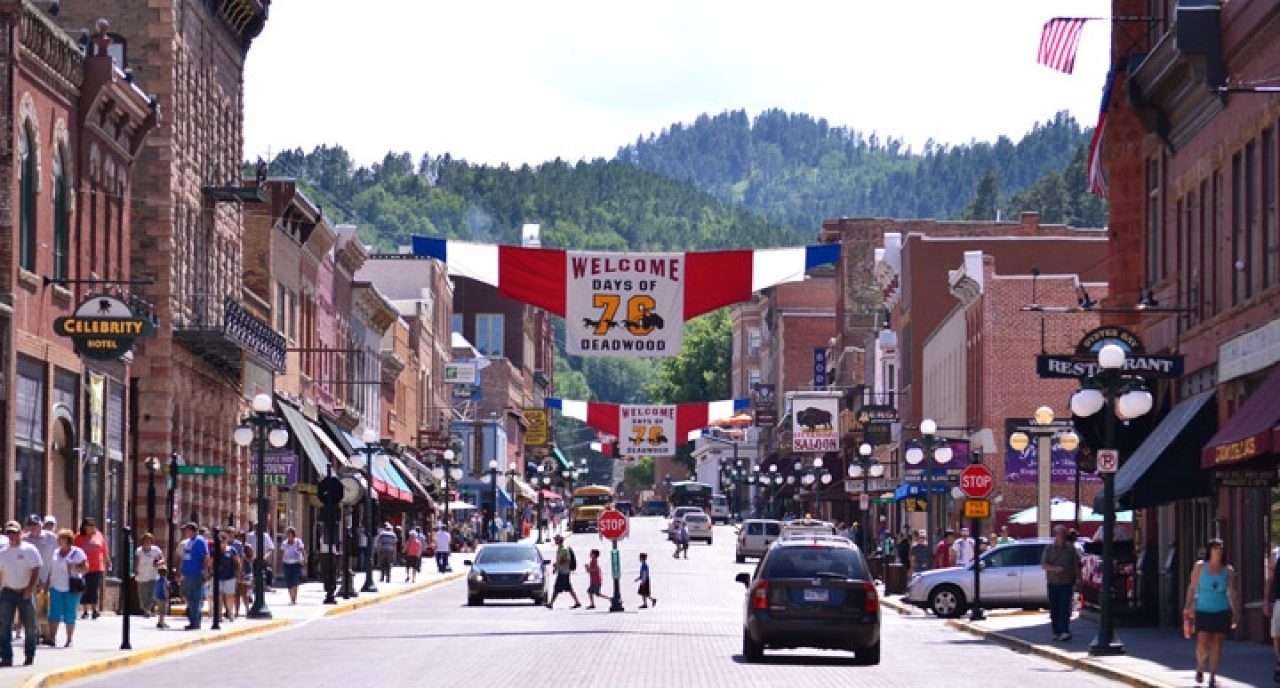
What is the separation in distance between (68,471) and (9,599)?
14.2 metres

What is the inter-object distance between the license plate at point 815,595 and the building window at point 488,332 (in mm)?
146739

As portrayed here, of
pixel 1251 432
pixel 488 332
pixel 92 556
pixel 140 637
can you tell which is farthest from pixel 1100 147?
pixel 488 332

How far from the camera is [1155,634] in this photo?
39250 millimetres

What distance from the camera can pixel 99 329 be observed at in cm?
3809

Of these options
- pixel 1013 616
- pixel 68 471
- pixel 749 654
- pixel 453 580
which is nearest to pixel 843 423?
pixel 453 580

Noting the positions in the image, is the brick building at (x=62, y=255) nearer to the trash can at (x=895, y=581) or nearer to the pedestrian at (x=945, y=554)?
the pedestrian at (x=945, y=554)

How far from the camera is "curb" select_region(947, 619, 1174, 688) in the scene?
27312 mm

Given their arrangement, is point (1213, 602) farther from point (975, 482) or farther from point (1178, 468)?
point (975, 482)

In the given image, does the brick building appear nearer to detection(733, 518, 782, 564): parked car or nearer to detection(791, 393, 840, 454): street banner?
detection(733, 518, 782, 564): parked car

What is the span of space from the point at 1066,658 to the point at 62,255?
18.9 metres

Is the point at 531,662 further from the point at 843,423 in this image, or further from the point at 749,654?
the point at 843,423

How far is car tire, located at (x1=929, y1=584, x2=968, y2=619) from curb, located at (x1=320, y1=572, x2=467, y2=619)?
12.0 metres

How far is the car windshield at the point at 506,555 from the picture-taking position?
53.5 meters

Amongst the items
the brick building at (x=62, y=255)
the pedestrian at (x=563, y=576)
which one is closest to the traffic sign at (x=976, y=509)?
the pedestrian at (x=563, y=576)
